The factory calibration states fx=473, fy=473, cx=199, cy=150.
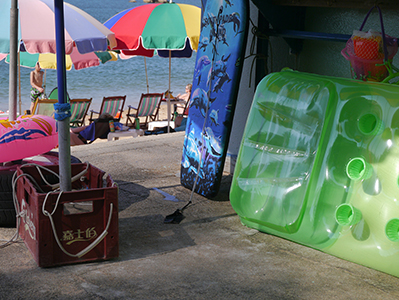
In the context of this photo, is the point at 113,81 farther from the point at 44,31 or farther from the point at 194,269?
the point at 194,269

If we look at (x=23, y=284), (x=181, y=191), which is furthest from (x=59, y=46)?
(x=181, y=191)

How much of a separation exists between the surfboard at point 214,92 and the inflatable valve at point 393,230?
79.6 inches

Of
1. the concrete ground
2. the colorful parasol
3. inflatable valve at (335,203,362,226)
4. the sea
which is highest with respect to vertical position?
the colorful parasol

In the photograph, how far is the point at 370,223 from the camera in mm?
3428

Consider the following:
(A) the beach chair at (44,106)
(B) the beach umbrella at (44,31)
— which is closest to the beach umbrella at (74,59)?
(A) the beach chair at (44,106)

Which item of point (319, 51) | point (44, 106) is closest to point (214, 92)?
point (319, 51)

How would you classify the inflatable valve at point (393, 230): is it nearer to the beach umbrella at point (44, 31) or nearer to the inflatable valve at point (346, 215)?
the inflatable valve at point (346, 215)

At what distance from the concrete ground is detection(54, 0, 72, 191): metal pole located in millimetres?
676

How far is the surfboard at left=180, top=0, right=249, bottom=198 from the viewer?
4.87 meters

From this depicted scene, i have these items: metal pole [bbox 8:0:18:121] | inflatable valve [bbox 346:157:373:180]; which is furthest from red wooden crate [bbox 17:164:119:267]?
inflatable valve [bbox 346:157:373:180]

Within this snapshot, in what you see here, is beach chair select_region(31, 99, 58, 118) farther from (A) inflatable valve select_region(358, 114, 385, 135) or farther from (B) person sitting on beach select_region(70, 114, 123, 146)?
(A) inflatable valve select_region(358, 114, 385, 135)

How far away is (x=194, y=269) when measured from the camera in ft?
11.5

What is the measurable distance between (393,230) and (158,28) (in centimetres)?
687

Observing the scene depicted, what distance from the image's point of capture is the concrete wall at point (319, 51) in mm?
4730
